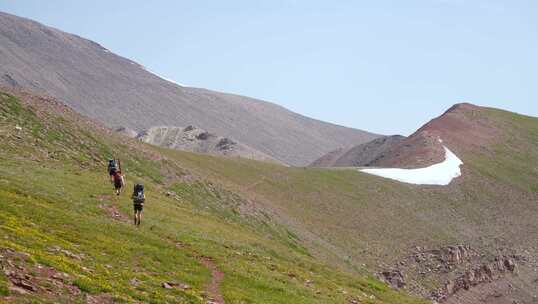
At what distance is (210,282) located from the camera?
974 inches

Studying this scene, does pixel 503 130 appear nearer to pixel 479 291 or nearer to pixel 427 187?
pixel 427 187

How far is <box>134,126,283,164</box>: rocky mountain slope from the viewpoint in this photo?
119375mm

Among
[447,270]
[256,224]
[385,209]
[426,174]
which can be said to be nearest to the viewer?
[256,224]

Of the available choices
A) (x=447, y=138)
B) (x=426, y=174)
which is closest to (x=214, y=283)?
(x=426, y=174)

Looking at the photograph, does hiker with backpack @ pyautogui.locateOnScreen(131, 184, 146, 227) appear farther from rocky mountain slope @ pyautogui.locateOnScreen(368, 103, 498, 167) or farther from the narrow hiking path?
rocky mountain slope @ pyautogui.locateOnScreen(368, 103, 498, 167)

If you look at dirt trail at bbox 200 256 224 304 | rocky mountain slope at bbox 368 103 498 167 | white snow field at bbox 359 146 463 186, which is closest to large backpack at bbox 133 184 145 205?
dirt trail at bbox 200 256 224 304

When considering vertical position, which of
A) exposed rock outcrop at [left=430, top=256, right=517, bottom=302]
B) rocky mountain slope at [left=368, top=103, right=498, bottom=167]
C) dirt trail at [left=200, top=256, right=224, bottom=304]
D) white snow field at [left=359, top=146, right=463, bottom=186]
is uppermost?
rocky mountain slope at [left=368, top=103, right=498, bottom=167]

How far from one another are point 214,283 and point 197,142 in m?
101

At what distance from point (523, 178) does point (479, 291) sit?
38125 millimetres

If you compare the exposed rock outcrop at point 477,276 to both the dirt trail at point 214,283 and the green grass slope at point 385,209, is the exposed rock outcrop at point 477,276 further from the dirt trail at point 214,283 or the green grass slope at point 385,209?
the dirt trail at point 214,283

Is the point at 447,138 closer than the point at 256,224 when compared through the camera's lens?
No

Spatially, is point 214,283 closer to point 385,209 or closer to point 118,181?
point 118,181

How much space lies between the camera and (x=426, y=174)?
81.4 metres

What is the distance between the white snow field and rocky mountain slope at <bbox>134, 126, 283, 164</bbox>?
38.9 m
